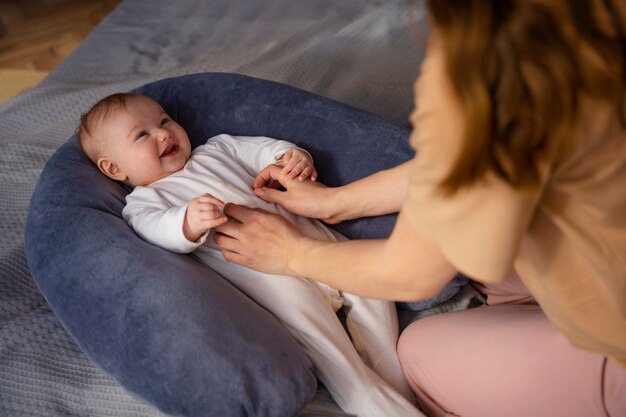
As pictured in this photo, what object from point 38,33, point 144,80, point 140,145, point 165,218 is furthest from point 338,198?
point 38,33

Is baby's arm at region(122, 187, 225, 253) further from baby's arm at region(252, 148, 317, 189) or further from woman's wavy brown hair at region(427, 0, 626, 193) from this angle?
woman's wavy brown hair at region(427, 0, 626, 193)

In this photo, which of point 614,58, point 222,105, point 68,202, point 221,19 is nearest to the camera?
point 614,58

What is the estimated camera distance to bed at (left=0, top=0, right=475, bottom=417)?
133 cm

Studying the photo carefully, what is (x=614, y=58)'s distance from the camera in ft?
2.08

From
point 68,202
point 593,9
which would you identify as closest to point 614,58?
point 593,9

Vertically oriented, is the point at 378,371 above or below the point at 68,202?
below

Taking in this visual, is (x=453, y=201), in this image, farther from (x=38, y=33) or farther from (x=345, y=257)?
(x=38, y=33)

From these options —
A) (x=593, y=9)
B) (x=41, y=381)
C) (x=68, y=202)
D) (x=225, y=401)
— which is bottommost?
(x=41, y=381)

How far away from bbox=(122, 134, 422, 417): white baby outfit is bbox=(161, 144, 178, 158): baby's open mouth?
47 millimetres

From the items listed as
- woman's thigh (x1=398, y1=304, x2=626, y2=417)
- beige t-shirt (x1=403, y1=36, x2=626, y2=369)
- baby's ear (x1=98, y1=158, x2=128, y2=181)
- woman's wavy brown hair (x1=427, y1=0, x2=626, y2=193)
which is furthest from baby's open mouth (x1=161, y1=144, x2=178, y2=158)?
woman's wavy brown hair (x1=427, y1=0, x2=626, y2=193)

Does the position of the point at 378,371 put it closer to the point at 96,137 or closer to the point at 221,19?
the point at 96,137

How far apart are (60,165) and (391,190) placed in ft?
2.54

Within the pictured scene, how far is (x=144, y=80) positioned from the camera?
Answer: 2236 millimetres

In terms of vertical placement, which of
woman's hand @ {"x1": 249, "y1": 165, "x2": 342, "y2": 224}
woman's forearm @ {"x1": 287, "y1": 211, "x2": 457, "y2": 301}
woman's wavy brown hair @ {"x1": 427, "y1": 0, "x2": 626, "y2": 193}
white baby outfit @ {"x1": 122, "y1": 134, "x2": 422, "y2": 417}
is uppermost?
woman's wavy brown hair @ {"x1": 427, "y1": 0, "x2": 626, "y2": 193}
